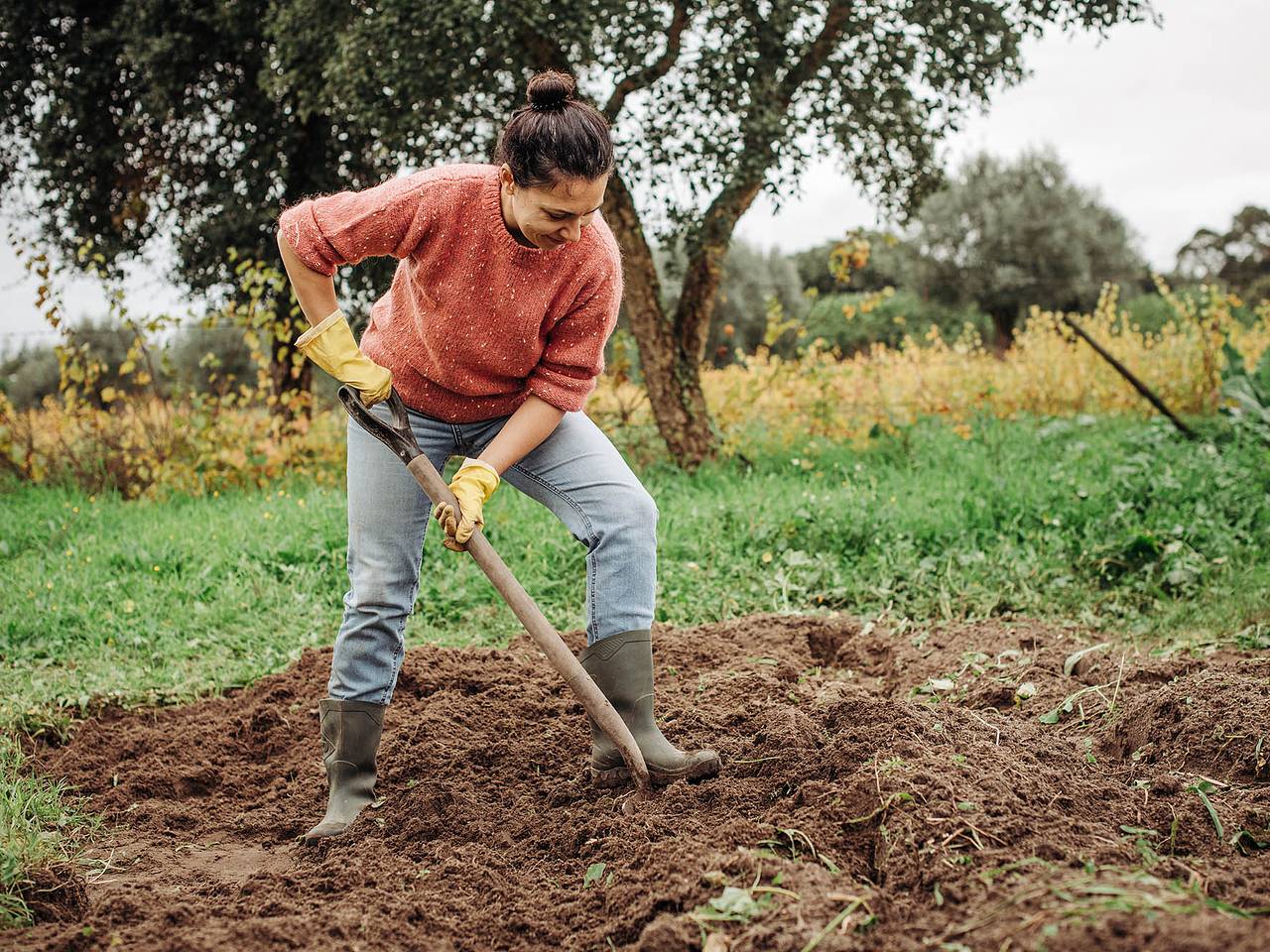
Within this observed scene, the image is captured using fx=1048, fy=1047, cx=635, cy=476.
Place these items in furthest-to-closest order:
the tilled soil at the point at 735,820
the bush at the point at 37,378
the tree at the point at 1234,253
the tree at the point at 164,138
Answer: the tree at the point at 1234,253 < the bush at the point at 37,378 < the tree at the point at 164,138 < the tilled soil at the point at 735,820

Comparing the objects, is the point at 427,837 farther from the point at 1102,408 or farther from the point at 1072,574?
the point at 1102,408

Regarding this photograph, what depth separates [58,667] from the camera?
4.24 m

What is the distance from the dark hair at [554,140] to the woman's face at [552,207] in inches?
0.8

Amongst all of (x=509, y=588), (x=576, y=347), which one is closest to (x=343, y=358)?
(x=576, y=347)

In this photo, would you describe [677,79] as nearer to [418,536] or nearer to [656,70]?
[656,70]

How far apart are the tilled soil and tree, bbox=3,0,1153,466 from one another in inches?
148

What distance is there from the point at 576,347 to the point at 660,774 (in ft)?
3.53

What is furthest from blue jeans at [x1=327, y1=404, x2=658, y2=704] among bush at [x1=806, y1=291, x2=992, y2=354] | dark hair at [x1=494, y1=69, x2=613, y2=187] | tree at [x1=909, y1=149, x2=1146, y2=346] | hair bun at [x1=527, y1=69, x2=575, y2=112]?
tree at [x1=909, y1=149, x2=1146, y2=346]

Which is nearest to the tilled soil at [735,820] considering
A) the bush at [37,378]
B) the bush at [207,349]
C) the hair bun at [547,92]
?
the hair bun at [547,92]

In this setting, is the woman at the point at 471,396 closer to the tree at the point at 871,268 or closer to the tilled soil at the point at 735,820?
the tilled soil at the point at 735,820

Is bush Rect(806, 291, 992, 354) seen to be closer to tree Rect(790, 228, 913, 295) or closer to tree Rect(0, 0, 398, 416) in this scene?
tree Rect(790, 228, 913, 295)

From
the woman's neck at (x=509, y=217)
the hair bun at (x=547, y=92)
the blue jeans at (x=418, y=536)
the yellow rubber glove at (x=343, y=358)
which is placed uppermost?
the hair bun at (x=547, y=92)

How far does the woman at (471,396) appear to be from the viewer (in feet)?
7.92

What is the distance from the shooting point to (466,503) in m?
2.43
